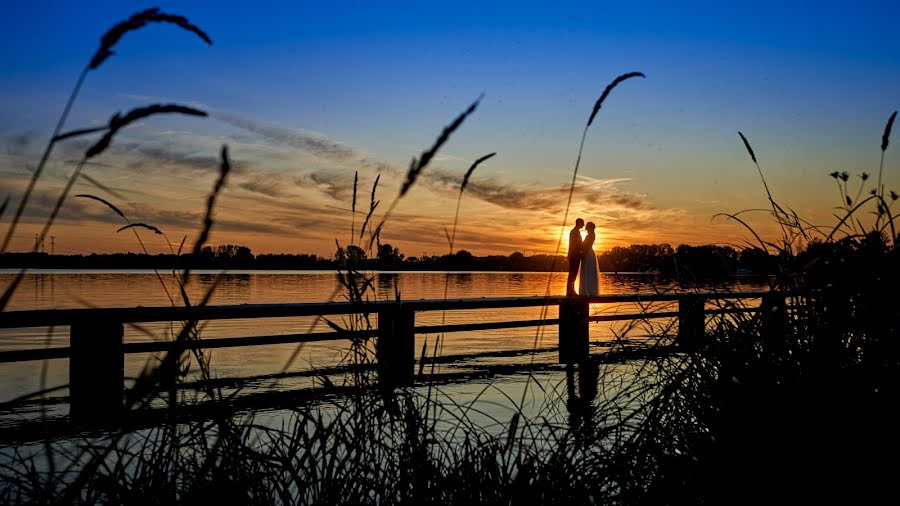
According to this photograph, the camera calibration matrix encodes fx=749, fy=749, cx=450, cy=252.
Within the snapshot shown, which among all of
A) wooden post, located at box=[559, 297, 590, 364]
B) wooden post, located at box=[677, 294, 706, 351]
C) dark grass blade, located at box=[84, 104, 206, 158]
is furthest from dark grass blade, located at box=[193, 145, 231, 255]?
wooden post, located at box=[559, 297, 590, 364]

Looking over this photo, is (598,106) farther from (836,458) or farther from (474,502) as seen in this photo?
(836,458)

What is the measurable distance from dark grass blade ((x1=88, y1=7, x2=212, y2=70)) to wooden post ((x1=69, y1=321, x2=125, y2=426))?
19.0 ft

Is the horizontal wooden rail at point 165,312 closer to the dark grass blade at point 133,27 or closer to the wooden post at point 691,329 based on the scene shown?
the wooden post at point 691,329

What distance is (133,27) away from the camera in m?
1.35

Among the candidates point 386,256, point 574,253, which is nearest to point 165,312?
point 386,256

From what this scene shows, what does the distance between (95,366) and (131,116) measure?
5.96 meters

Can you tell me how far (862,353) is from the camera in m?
3.19

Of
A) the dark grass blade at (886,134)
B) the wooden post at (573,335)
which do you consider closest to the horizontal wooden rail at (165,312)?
the dark grass blade at (886,134)

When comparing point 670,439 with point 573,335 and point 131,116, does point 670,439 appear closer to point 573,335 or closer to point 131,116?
point 131,116

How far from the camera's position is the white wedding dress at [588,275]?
47.7 feet

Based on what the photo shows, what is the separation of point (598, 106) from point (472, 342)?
11834 millimetres

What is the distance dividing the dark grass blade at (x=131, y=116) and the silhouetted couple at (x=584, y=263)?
13.4 metres

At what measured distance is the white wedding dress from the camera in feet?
47.7

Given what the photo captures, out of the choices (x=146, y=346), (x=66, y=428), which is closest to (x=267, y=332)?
(x=146, y=346)
